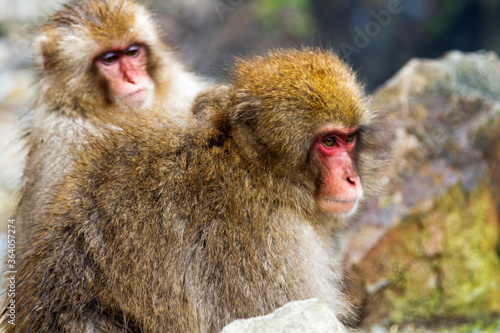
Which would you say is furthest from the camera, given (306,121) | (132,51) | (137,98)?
(132,51)

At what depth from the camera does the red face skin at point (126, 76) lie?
5.02 metres

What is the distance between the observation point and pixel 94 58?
5137mm

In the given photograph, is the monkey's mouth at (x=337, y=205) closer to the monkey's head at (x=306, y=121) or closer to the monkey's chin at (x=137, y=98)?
the monkey's head at (x=306, y=121)

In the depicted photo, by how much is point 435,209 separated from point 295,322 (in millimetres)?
3305

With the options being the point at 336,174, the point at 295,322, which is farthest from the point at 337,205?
the point at 295,322

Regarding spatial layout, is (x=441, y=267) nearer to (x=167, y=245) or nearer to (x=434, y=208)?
(x=434, y=208)

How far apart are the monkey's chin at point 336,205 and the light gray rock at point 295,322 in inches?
29.5

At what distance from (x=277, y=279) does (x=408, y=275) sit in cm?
266

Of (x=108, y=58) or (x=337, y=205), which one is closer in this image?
(x=337, y=205)

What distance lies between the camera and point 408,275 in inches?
215

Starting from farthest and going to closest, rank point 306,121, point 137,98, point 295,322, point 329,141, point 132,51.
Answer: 1. point 132,51
2. point 137,98
3. point 329,141
4. point 306,121
5. point 295,322

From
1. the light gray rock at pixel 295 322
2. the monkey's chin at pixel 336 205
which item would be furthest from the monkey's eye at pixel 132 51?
the light gray rock at pixel 295 322

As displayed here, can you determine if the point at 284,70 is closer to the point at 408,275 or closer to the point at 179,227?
the point at 179,227

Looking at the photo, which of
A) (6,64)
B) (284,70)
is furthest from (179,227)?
(6,64)
